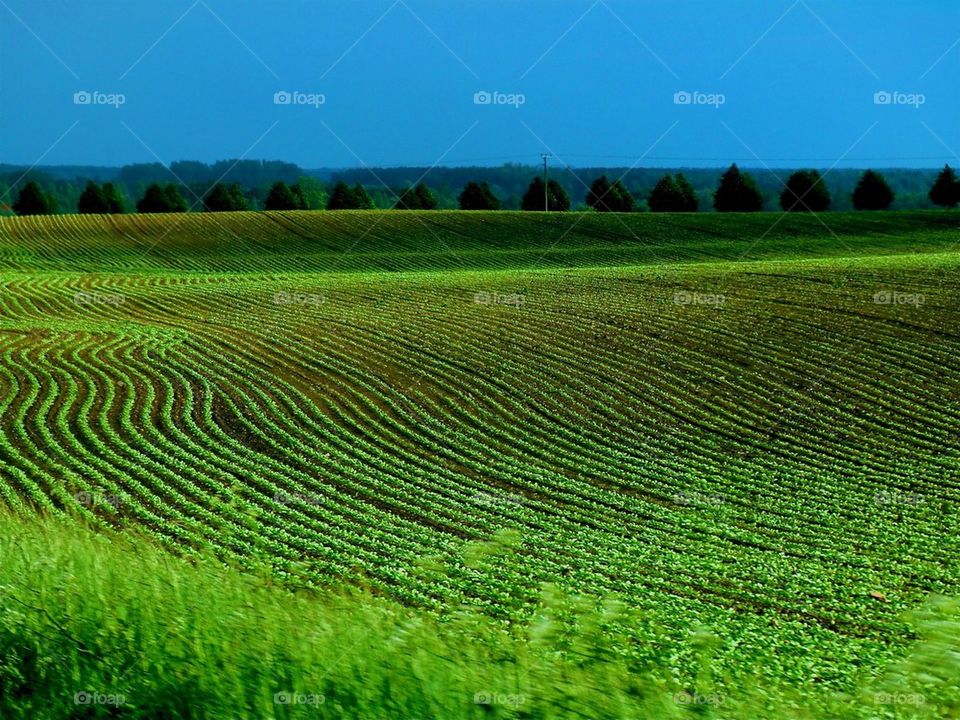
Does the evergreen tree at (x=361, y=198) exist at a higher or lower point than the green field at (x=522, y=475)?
higher
